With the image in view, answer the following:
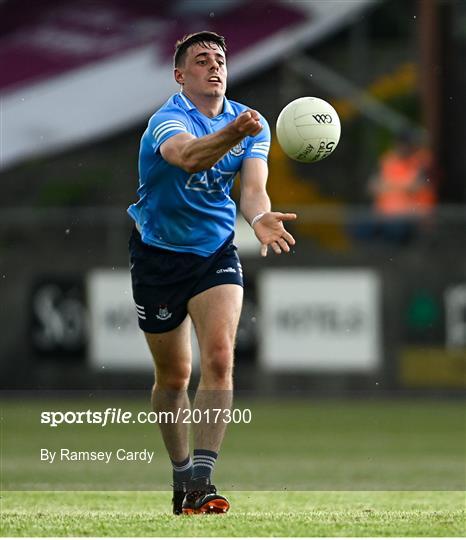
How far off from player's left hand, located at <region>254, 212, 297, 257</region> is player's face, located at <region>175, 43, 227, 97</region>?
2.38ft

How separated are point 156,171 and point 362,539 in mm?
2134

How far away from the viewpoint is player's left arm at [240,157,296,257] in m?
6.70

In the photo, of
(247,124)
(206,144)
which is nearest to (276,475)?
(206,144)

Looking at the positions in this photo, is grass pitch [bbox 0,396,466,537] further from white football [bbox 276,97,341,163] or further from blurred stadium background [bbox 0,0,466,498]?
white football [bbox 276,97,341,163]

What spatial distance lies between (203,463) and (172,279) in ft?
2.95

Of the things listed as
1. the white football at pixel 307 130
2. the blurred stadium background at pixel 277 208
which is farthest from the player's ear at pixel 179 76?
the blurred stadium background at pixel 277 208

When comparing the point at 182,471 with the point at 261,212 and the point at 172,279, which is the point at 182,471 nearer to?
the point at 172,279

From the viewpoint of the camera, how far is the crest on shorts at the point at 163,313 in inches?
286

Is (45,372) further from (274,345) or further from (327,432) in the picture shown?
(327,432)

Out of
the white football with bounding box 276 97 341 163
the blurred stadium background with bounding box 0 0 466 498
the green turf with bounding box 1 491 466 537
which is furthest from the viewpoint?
the blurred stadium background with bounding box 0 0 466 498

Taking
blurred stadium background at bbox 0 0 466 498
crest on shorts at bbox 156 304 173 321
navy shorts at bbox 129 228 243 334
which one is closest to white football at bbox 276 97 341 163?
navy shorts at bbox 129 228 243 334

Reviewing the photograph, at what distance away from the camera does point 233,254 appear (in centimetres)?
737

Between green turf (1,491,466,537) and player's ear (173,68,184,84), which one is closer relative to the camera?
green turf (1,491,466,537)

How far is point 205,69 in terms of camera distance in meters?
7.12
